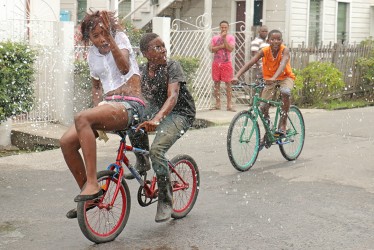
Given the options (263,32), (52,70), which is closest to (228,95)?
(263,32)

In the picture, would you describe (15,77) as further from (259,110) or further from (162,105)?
(162,105)

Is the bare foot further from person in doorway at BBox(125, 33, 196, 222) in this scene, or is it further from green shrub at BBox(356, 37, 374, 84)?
green shrub at BBox(356, 37, 374, 84)

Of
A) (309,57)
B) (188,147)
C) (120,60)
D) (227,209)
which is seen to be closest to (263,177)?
(227,209)

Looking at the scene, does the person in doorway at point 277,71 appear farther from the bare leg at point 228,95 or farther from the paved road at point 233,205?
the bare leg at point 228,95

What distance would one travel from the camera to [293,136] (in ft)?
35.5

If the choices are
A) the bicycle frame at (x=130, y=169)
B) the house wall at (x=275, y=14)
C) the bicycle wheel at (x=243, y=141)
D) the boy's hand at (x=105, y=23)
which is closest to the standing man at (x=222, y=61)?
the house wall at (x=275, y=14)

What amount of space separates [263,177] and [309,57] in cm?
993

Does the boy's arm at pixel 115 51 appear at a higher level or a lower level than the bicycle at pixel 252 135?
higher

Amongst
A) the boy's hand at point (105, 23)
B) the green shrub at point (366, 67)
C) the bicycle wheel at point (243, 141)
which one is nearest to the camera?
the boy's hand at point (105, 23)

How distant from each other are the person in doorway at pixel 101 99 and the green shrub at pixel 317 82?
1208 centimetres

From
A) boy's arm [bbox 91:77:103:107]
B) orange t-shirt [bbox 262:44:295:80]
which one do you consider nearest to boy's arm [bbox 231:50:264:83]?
orange t-shirt [bbox 262:44:295:80]

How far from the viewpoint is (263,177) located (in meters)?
9.45

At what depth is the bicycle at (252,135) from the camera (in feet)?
31.6

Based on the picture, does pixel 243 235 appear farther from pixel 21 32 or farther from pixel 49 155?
pixel 21 32
